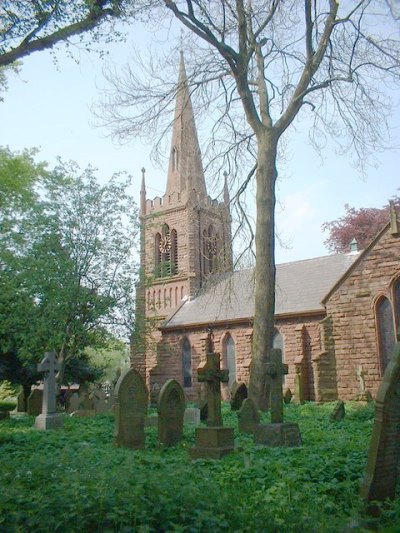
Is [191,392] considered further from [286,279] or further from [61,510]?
[61,510]

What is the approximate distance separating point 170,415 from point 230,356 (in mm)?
14821

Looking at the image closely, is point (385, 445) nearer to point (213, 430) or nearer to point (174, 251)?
point (213, 430)

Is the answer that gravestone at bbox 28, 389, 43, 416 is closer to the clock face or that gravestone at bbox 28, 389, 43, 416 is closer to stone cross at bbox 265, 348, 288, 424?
stone cross at bbox 265, 348, 288, 424

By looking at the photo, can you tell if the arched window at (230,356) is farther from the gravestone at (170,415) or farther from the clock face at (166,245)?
the gravestone at (170,415)

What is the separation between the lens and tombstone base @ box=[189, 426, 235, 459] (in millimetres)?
8086

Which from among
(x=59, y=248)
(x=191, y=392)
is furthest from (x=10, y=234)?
(x=191, y=392)

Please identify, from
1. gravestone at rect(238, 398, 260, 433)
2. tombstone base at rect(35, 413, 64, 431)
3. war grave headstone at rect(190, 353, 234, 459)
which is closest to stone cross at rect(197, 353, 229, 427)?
war grave headstone at rect(190, 353, 234, 459)

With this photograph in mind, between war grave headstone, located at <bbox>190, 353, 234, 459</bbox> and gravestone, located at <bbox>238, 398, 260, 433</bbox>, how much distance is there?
185 cm

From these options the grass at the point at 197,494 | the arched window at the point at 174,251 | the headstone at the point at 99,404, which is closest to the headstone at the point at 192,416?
the headstone at the point at 99,404

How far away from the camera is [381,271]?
1809 centimetres

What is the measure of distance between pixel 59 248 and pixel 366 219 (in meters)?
21.1

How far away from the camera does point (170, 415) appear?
10070 mm

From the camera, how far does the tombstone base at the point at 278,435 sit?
28.9 ft

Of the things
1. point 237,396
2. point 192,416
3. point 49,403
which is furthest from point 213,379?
point 237,396
